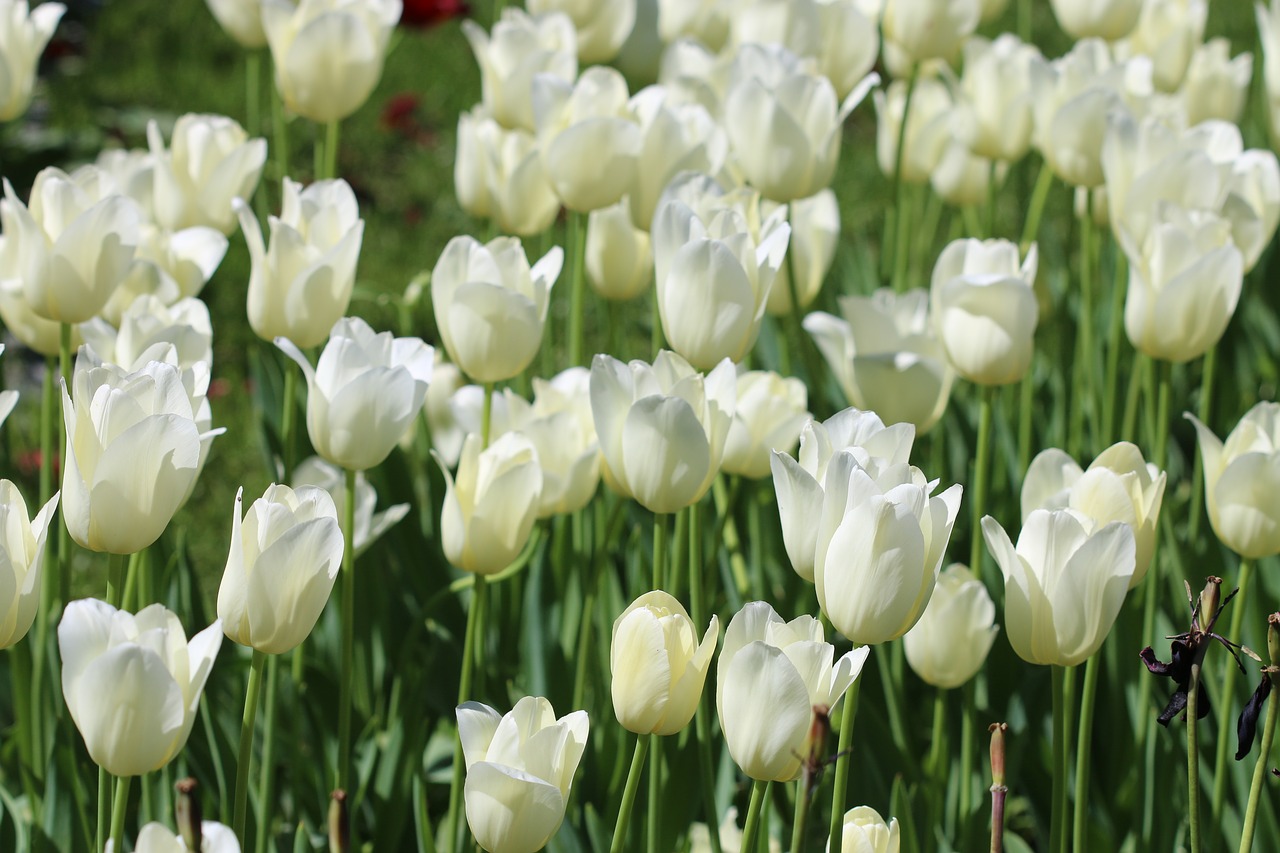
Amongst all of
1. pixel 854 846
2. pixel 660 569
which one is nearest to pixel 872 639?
pixel 854 846

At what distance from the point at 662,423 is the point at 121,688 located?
1.60 feet

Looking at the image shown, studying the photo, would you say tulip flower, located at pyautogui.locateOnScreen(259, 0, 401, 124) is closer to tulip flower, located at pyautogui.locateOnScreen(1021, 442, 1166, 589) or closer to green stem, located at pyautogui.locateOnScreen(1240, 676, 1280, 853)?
tulip flower, located at pyautogui.locateOnScreen(1021, 442, 1166, 589)

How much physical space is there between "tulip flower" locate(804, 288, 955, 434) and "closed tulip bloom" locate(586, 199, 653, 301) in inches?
11.8

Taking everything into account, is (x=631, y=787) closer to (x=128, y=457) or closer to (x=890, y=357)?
(x=128, y=457)

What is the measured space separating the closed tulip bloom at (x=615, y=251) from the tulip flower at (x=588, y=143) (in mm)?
90

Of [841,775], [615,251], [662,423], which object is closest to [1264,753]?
[841,775]

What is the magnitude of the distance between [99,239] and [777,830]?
1.01 metres

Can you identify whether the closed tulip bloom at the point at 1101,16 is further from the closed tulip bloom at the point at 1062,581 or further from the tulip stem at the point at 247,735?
the tulip stem at the point at 247,735

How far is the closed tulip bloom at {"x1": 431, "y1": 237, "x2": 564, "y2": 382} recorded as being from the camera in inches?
57.5

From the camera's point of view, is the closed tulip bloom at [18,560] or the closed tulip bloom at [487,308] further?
the closed tulip bloom at [487,308]

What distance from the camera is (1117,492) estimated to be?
1173mm

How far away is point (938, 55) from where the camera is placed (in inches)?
88.6

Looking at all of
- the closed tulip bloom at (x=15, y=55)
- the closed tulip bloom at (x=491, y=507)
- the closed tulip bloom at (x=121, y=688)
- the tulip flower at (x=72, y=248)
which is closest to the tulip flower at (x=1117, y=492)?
the closed tulip bloom at (x=491, y=507)

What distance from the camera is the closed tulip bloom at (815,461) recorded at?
3.59 feet
